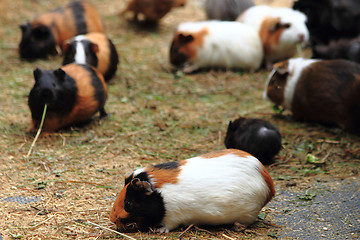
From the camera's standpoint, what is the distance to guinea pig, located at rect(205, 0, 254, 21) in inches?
281

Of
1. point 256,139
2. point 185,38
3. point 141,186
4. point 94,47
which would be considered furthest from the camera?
point 185,38

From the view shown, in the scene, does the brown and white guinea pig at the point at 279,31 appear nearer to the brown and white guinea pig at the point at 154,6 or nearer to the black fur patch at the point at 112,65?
the brown and white guinea pig at the point at 154,6

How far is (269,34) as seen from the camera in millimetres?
6277

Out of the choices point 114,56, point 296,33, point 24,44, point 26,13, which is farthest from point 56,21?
point 296,33

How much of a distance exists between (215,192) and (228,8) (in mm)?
5206

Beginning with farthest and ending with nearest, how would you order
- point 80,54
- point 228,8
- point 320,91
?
point 228,8 < point 80,54 < point 320,91

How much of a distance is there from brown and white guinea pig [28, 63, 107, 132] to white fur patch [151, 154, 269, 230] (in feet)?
5.78

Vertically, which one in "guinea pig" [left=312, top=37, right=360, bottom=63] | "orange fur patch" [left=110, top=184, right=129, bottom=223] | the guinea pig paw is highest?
"guinea pig" [left=312, top=37, right=360, bottom=63]

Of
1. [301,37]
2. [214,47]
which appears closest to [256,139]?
[214,47]

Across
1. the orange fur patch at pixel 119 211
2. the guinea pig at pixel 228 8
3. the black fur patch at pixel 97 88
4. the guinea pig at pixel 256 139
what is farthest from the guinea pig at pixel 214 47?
the orange fur patch at pixel 119 211

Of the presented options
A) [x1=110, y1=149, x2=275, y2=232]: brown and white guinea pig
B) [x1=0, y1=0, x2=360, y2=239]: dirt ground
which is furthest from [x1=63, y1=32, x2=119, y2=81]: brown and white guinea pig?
[x1=110, y1=149, x2=275, y2=232]: brown and white guinea pig

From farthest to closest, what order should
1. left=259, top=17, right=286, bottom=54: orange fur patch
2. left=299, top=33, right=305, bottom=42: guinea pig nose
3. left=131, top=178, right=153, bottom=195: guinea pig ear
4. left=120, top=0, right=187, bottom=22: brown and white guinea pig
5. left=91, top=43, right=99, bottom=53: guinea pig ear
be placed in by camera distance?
left=120, top=0, right=187, bottom=22: brown and white guinea pig, left=259, top=17, right=286, bottom=54: orange fur patch, left=299, top=33, right=305, bottom=42: guinea pig nose, left=91, top=43, right=99, bottom=53: guinea pig ear, left=131, top=178, right=153, bottom=195: guinea pig ear

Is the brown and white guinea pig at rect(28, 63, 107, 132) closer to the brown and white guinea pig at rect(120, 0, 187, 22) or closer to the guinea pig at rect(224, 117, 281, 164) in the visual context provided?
the guinea pig at rect(224, 117, 281, 164)

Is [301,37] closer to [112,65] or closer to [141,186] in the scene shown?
[112,65]
